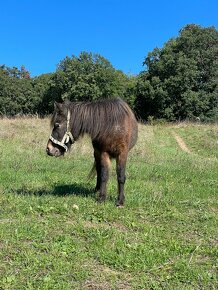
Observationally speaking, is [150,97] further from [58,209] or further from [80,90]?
[58,209]

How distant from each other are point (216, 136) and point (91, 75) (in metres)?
32.5

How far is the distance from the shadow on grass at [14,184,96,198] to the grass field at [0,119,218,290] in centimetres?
2

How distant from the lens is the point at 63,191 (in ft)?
24.2

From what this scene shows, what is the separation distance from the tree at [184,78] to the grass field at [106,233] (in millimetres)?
32615

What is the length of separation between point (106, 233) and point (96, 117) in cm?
221

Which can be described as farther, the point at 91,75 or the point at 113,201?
the point at 91,75

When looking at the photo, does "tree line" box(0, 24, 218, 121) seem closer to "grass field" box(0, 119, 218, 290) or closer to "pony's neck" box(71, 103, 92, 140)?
"grass field" box(0, 119, 218, 290)

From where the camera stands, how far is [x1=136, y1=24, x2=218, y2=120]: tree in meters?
40.8

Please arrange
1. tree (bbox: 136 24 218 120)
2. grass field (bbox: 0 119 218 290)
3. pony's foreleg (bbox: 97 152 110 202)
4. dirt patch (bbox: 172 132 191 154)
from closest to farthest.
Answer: grass field (bbox: 0 119 218 290), pony's foreleg (bbox: 97 152 110 202), dirt patch (bbox: 172 132 191 154), tree (bbox: 136 24 218 120)

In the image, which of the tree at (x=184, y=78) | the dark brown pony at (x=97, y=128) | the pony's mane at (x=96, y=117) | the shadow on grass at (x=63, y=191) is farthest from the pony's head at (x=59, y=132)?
the tree at (x=184, y=78)

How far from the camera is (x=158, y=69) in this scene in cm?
4262

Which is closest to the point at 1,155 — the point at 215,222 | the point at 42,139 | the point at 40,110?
the point at 42,139

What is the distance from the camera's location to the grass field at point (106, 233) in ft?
11.9

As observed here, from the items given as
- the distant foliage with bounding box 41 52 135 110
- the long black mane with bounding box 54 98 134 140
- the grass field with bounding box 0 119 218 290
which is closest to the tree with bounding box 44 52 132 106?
the distant foliage with bounding box 41 52 135 110
